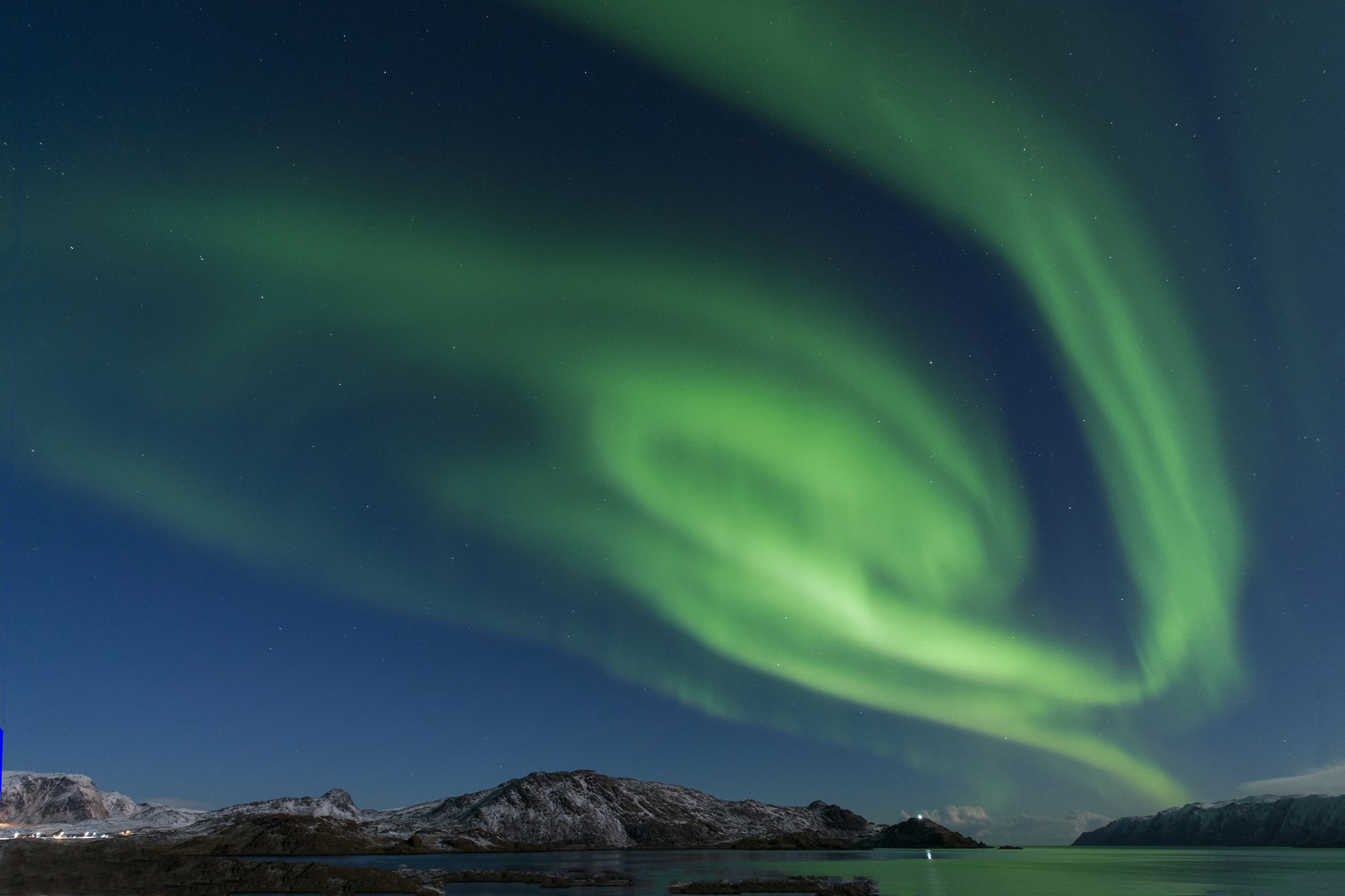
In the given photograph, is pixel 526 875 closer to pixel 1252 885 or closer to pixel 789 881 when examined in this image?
pixel 789 881

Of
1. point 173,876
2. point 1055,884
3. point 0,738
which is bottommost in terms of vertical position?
point 1055,884

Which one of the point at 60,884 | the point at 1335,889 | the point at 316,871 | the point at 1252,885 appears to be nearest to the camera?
the point at 60,884

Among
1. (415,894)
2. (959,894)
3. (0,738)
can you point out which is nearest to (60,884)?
(415,894)

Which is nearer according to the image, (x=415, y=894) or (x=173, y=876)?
(x=173, y=876)

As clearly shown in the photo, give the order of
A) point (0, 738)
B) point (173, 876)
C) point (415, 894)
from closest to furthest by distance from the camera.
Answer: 1. point (0, 738)
2. point (173, 876)
3. point (415, 894)

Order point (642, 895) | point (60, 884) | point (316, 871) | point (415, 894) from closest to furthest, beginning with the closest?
point (60, 884) → point (415, 894) → point (642, 895) → point (316, 871)

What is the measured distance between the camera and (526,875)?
17225cm

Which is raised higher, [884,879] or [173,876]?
[173,876]

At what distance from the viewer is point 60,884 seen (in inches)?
3748

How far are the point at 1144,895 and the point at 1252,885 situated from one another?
53913 millimetres

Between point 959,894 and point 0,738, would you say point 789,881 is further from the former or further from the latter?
point 0,738

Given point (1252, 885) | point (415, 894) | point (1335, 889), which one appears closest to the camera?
point (415, 894)

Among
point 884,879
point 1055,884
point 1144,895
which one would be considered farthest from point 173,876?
point 1055,884

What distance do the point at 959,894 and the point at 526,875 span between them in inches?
3437
